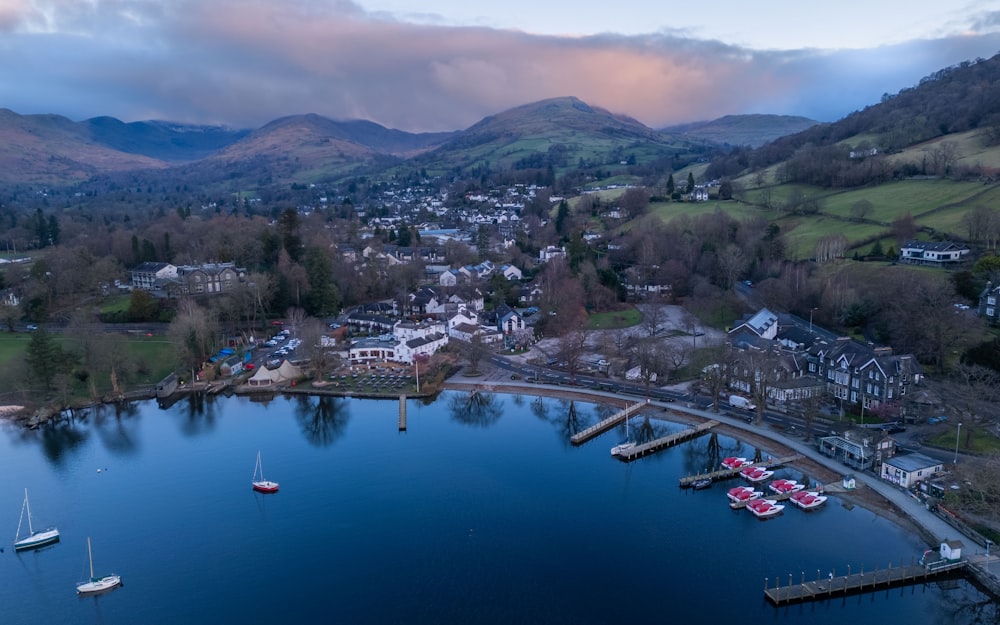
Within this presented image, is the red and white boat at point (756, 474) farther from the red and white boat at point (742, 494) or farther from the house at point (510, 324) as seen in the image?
the house at point (510, 324)

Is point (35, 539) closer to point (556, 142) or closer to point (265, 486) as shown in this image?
point (265, 486)

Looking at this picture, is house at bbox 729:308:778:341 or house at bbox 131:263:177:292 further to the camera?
house at bbox 131:263:177:292

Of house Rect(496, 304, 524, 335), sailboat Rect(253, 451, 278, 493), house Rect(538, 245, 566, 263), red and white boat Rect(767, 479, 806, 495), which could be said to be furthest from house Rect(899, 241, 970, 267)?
sailboat Rect(253, 451, 278, 493)

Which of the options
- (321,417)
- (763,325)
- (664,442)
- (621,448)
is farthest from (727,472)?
(321,417)

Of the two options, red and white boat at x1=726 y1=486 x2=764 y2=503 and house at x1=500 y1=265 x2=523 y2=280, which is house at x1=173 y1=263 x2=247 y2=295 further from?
red and white boat at x1=726 y1=486 x2=764 y2=503

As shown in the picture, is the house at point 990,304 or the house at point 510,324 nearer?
the house at point 990,304

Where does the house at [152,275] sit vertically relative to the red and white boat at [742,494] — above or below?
above

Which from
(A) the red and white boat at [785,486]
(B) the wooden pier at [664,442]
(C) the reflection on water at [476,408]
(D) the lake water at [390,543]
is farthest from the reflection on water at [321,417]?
(A) the red and white boat at [785,486]
